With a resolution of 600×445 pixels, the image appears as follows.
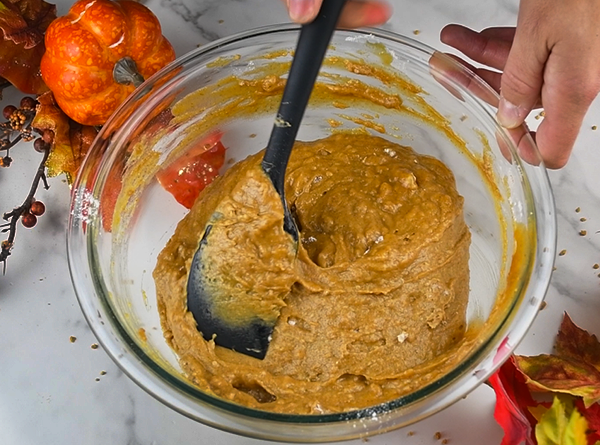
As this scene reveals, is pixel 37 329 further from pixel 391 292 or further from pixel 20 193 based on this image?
pixel 391 292

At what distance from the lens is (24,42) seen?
160cm

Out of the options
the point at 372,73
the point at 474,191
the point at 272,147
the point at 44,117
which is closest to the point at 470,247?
the point at 474,191

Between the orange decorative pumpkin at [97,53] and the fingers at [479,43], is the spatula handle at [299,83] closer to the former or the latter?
the orange decorative pumpkin at [97,53]

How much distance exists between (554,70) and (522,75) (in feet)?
0.21

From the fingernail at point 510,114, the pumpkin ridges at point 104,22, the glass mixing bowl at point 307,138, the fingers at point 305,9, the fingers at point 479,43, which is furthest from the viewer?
the fingers at point 479,43

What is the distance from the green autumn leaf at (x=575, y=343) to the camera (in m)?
1.57

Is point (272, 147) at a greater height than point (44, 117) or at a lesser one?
greater

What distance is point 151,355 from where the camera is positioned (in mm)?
1320

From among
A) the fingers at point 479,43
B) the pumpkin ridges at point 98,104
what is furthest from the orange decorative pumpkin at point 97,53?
the fingers at point 479,43

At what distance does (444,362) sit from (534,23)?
0.63 metres

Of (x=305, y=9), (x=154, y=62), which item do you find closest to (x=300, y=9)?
(x=305, y=9)

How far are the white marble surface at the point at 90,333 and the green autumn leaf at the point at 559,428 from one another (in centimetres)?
17

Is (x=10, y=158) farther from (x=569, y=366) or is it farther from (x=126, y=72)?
(x=569, y=366)

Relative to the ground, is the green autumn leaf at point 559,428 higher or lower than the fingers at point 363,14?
lower
